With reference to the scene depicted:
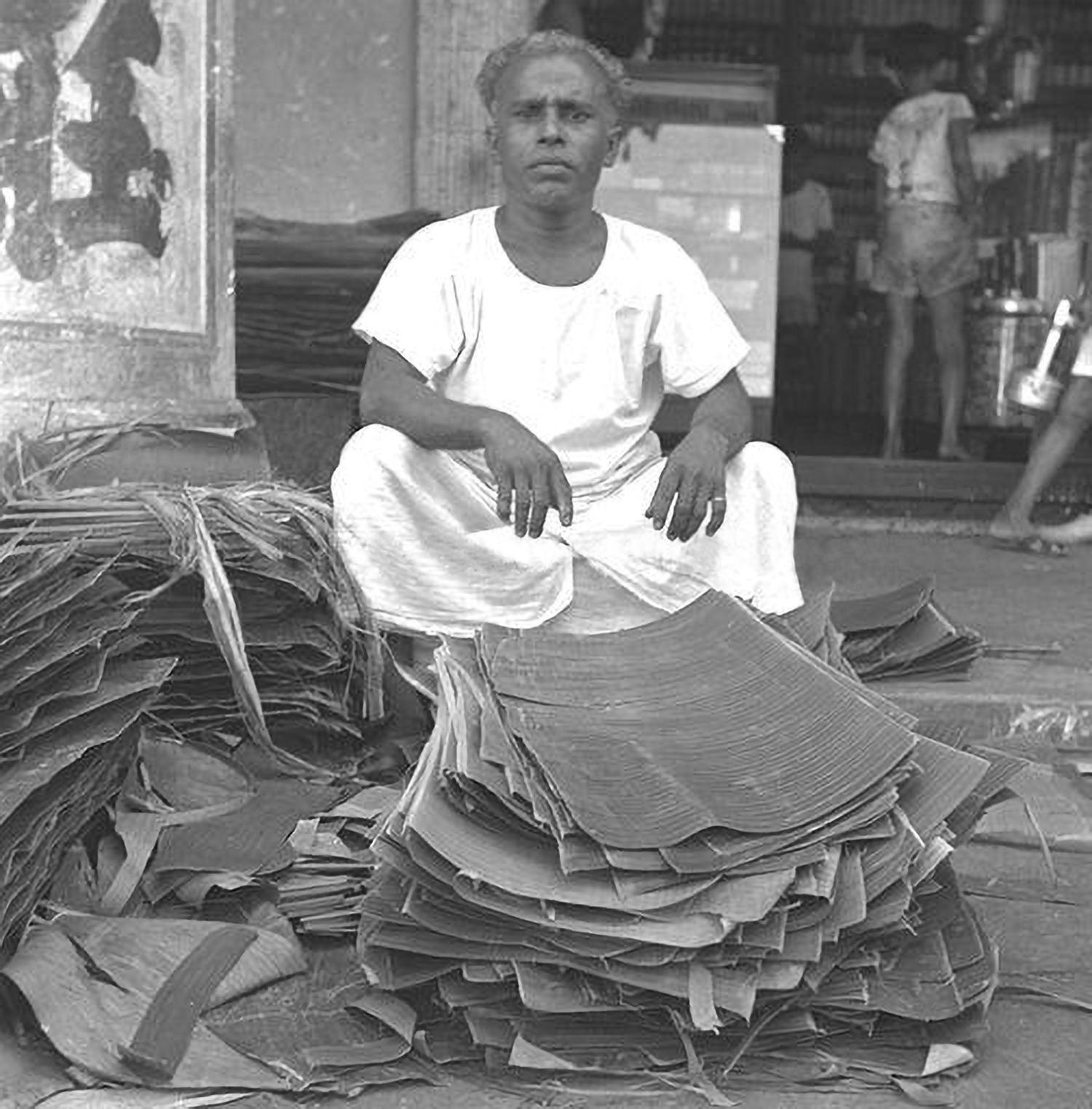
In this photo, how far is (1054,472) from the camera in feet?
20.3

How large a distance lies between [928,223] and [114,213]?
4.56 metres

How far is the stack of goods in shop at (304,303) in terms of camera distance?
5992 mm

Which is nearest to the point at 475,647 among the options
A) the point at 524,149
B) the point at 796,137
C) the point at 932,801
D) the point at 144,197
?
the point at 932,801

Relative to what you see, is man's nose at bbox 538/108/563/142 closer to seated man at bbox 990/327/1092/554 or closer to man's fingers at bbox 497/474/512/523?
man's fingers at bbox 497/474/512/523

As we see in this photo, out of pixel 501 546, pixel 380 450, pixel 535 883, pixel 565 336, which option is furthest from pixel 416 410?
pixel 535 883

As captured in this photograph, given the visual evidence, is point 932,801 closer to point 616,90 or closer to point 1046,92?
point 616,90

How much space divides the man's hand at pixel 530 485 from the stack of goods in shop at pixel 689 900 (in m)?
0.69

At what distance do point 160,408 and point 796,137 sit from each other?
7058 millimetres

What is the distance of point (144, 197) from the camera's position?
164 inches

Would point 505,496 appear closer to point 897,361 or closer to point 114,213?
point 114,213

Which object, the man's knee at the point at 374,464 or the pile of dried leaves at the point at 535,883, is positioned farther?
the man's knee at the point at 374,464

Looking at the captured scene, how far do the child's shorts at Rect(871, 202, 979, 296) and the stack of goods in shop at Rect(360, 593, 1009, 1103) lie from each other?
17.8ft

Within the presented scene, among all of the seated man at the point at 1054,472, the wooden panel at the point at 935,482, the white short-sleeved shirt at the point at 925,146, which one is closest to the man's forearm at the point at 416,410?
the seated man at the point at 1054,472

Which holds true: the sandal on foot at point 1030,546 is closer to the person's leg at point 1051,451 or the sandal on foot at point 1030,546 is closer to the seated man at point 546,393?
the person's leg at point 1051,451
